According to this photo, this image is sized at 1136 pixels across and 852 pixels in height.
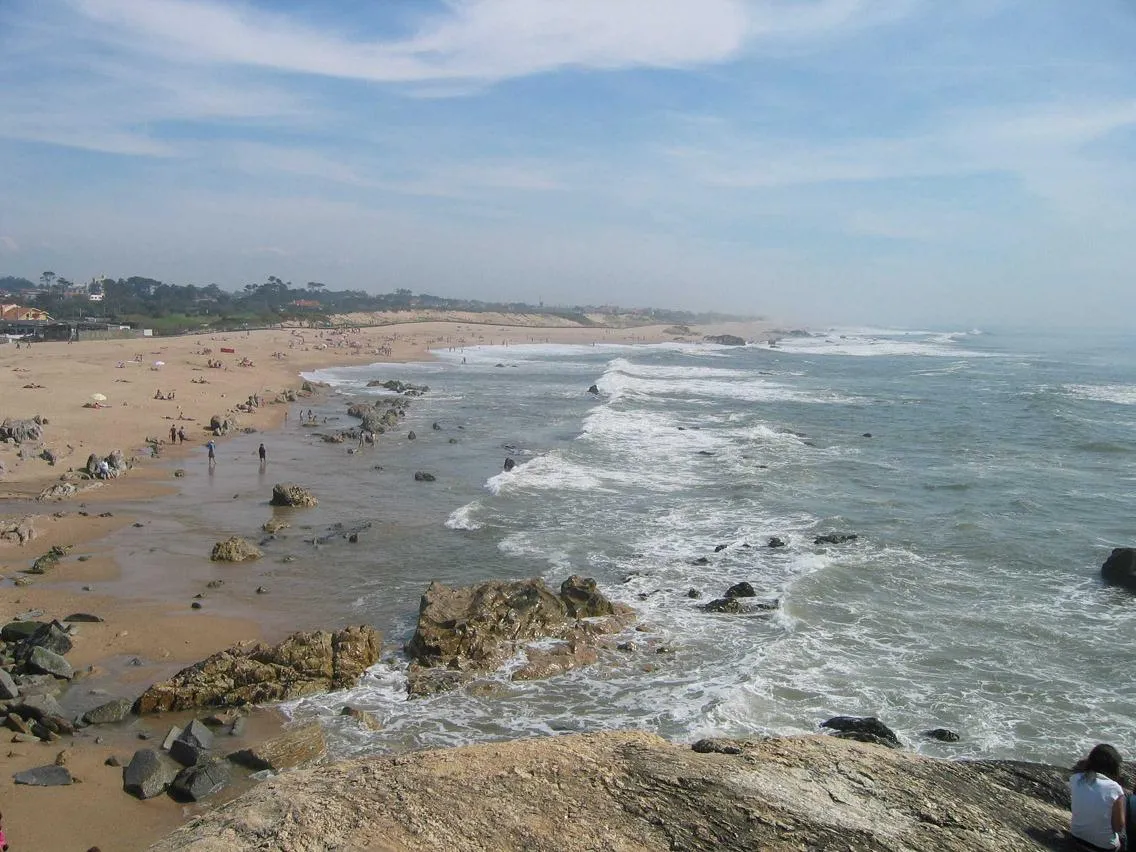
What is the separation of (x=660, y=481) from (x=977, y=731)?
1588 centimetres

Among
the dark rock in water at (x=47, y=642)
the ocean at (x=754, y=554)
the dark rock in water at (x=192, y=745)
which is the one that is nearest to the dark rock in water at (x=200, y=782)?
the dark rock in water at (x=192, y=745)

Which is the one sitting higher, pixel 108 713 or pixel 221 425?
pixel 221 425

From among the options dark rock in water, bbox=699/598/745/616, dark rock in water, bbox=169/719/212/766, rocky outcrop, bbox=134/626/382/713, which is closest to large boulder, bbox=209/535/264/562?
rocky outcrop, bbox=134/626/382/713

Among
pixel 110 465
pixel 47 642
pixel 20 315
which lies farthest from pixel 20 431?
pixel 20 315

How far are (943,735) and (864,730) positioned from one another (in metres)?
1.47

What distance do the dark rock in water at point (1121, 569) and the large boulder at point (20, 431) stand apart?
3183 cm

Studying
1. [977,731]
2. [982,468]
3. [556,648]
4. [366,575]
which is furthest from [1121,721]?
[982,468]

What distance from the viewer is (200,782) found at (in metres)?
9.42

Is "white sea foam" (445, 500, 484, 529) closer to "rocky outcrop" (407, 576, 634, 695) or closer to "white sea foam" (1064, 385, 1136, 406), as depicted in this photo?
"rocky outcrop" (407, 576, 634, 695)

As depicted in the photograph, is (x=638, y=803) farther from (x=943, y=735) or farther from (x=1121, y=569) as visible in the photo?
(x=1121, y=569)

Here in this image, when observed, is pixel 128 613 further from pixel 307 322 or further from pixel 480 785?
pixel 307 322

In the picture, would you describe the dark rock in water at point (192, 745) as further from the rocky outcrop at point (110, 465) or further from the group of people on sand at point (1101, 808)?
the rocky outcrop at point (110, 465)

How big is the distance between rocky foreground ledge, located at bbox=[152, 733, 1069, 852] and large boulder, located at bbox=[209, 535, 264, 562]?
12284 millimetres

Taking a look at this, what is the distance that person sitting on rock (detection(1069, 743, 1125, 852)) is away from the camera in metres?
6.28
